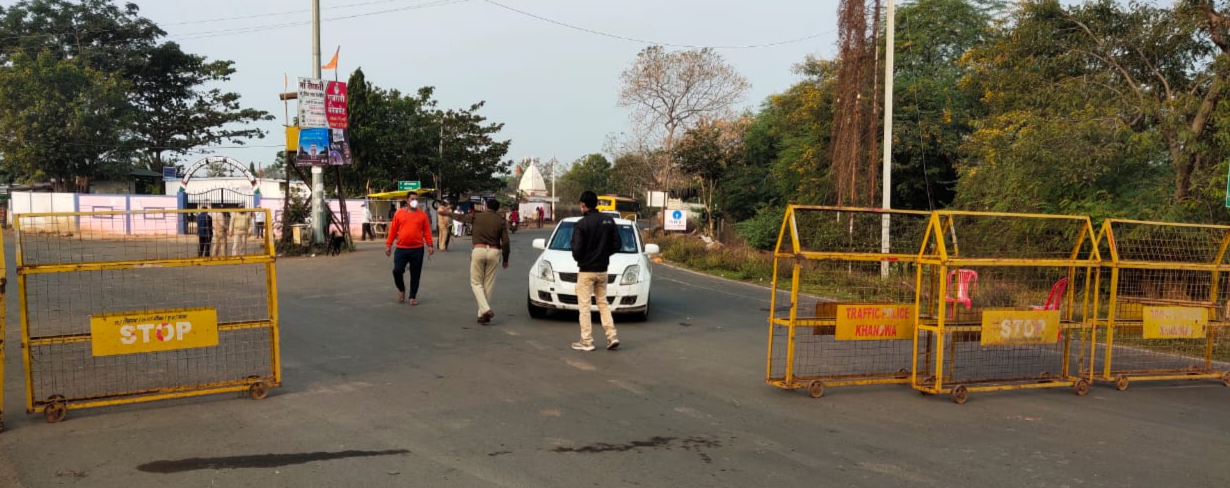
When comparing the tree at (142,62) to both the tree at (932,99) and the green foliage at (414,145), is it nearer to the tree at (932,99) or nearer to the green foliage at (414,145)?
the green foliage at (414,145)

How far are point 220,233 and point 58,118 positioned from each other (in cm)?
4737

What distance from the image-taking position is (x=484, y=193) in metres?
63.1

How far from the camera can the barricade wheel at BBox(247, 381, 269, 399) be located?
6734mm

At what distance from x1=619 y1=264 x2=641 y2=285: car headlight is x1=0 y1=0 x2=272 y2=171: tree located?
167 feet

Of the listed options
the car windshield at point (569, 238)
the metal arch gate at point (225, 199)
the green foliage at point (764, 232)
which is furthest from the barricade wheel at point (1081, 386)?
the metal arch gate at point (225, 199)

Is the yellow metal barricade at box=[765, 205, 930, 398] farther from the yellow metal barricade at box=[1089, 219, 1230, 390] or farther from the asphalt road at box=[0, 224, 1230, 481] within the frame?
the yellow metal barricade at box=[1089, 219, 1230, 390]

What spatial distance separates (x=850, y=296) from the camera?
959 centimetres

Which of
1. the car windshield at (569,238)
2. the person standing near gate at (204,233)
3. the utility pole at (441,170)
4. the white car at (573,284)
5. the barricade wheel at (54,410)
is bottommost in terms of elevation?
the barricade wheel at (54,410)

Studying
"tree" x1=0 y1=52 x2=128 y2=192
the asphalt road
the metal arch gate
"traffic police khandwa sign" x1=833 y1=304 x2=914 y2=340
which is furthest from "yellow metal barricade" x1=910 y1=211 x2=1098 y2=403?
"tree" x1=0 y1=52 x2=128 y2=192

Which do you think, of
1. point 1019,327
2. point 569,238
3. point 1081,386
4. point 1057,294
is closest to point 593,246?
point 569,238

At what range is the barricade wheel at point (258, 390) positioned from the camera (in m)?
6.73

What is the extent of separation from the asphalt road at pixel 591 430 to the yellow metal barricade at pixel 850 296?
275 mm

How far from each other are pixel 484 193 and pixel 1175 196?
167 ft

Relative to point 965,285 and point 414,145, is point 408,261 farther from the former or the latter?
point 414,145
